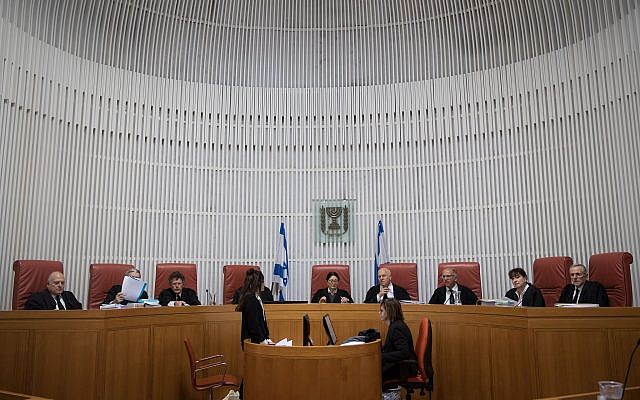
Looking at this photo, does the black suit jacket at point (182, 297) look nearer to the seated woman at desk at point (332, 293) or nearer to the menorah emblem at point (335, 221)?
the seated woman at desk at point (332, 293)

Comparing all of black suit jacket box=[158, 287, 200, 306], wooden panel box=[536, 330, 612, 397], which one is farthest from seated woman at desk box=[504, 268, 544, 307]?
black suit jacket box=[158, 287, 200, 306]

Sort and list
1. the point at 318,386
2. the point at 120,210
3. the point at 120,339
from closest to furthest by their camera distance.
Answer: the point at 318,386, the point at 120,339, the point at 120,210

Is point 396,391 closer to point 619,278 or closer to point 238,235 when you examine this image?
point 619,278

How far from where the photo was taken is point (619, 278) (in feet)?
19.4

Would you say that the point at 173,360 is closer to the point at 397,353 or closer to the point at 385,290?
the point at 397,353

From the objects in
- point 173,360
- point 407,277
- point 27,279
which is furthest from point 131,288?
point 407,277

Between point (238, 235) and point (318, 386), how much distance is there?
586cm

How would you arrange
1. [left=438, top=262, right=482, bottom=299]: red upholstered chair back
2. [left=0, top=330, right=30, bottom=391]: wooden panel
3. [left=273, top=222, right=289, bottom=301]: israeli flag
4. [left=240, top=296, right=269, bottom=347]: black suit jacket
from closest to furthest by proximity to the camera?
[left=0, top=330, right=30, bottom=391]: wooden panel < [left=240, top=296, right=269, bottom=347]: black suit jacket < [left=438, top=262, right=482, bottom=299]: red upholstered chair back < [left=273, top=222, right=289, bottom=301]: israeli flag

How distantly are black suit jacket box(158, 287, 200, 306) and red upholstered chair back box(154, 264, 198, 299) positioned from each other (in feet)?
1.00

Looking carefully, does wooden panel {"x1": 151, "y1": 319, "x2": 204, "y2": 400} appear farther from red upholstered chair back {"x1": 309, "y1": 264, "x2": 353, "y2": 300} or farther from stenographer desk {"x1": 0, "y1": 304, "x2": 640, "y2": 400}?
red upholstered chair back {"x1": 309, "y1": 264, "x2": 353, "y2": 300}

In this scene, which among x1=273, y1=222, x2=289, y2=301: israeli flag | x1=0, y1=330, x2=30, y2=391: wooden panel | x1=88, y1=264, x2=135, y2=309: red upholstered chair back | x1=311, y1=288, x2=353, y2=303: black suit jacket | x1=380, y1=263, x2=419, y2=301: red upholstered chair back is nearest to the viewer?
x1=0, y1=330, x2=30, y2=391: wooden panel

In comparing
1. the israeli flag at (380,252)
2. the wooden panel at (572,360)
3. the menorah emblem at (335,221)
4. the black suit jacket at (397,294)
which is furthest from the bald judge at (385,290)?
the wooden panel at (572,360)

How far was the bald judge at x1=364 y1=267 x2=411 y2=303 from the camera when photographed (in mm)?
7289

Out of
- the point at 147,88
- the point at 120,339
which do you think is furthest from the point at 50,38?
the point at 120,339
